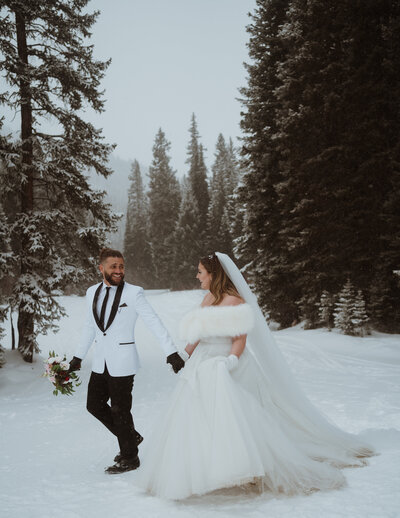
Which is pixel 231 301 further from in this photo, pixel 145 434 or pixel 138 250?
pixel 138 250

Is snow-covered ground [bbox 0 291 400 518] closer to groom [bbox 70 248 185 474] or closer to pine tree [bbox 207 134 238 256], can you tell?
groom [bbox 70 248 185 474]

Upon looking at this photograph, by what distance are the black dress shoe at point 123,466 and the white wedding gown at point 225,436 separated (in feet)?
2.54

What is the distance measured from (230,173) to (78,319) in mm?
31439

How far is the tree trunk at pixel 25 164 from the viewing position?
36.1 ft

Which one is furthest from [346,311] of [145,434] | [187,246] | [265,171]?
[187,246]

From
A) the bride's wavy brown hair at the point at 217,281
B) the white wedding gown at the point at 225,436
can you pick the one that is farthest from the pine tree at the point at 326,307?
the bride's wavy brown hair at the point at 217,281

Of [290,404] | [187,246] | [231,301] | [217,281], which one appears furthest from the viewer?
[187,246]

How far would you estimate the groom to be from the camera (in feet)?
15.9

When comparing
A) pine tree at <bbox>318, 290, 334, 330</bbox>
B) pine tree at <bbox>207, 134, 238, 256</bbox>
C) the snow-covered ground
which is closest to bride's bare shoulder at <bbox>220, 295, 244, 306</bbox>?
the snow-covered ground

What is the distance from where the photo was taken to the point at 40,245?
10.5m

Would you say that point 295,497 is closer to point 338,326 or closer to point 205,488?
point 205,488

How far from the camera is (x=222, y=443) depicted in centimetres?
381

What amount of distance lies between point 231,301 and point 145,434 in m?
3.03

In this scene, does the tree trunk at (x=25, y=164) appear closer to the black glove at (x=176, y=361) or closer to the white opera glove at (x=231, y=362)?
the black glove at (x=176, y=361)
